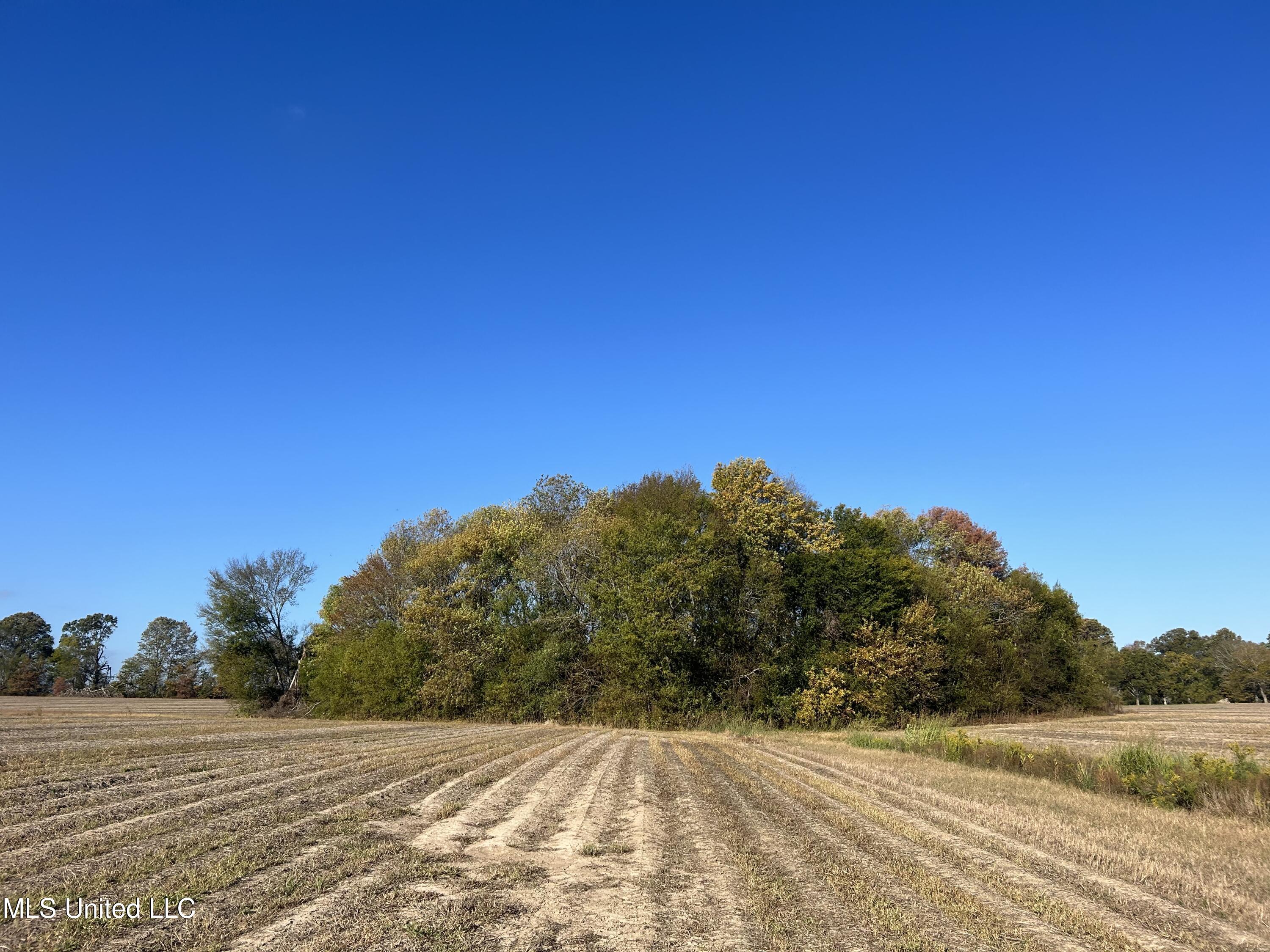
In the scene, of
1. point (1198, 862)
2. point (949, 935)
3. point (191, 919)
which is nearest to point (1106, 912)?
point (949, 935)

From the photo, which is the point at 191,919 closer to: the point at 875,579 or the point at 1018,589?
the point at 875,579

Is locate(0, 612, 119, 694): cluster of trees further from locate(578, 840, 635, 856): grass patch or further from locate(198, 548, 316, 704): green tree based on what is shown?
locate(578, 840, 635, 856): grass patch

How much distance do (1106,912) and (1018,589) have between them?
46.3m

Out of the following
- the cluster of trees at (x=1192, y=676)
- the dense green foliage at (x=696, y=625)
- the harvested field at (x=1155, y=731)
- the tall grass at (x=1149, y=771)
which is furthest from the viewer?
the cluster of trees at (x=1192, y=676)

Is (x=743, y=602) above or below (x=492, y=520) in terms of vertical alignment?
below

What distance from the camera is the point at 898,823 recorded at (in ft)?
35.4

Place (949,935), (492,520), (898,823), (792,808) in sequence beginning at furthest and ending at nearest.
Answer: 1. (492,520)
2. (792,808)
3. (898,823)
4. (949,935)

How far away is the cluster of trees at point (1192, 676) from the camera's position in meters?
72.2

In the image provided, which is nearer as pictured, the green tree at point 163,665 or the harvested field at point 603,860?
the harvested field at point 603,860

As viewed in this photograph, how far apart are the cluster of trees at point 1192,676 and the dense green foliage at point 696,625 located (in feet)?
115

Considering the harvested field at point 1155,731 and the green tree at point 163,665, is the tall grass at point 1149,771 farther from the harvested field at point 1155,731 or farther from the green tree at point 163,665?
the green tree at point 163,665

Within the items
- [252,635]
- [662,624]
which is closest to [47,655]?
[252,635]

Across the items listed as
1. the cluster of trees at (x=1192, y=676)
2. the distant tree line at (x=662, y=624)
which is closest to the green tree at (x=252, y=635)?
the distant tree line at (x=662, y=624)

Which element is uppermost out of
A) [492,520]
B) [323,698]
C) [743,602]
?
[492,520]
